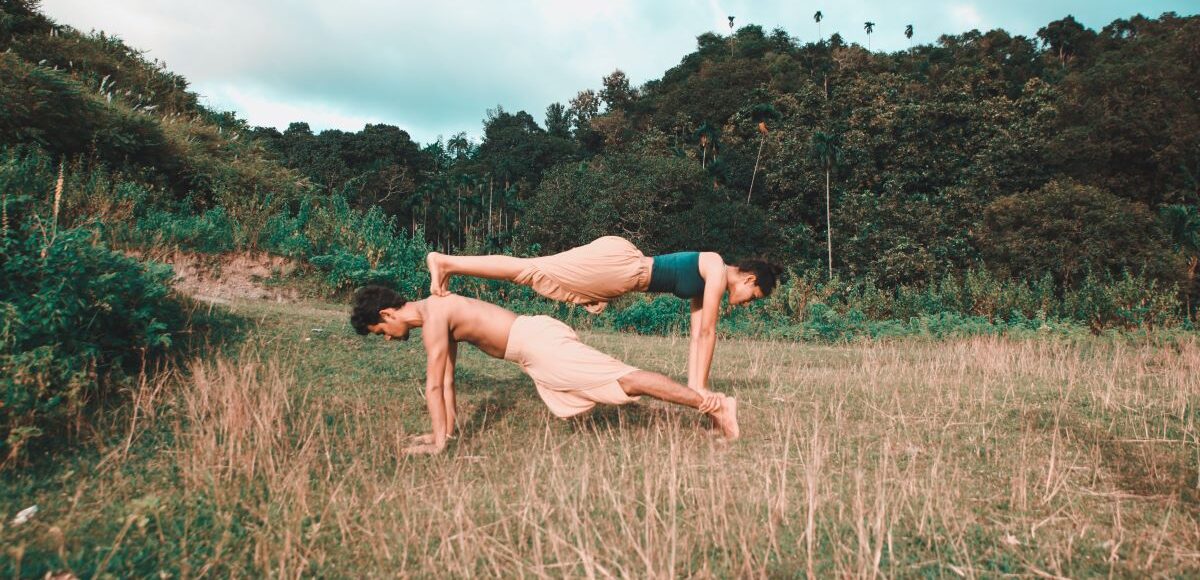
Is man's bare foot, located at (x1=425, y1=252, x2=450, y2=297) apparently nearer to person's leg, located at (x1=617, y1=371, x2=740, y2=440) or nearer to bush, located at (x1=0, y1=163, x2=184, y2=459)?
person's leg, located at (x1=617, y1=371, x2=740, y2=440)

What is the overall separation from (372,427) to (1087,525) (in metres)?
4.52

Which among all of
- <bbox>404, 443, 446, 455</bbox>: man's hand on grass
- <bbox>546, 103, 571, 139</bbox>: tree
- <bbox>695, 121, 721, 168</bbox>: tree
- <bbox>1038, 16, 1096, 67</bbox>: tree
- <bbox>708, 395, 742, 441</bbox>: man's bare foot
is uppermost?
<bbox>1038, 16, 1096, 67</bbox>: tree

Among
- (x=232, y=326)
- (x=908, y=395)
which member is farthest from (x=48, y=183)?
(x=908, y=395)

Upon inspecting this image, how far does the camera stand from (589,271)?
546cm

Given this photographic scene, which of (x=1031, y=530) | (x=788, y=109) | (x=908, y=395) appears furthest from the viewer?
(x=788, y=109)

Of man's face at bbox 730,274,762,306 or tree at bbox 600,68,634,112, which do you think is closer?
man's face at bbox 730,274,762,306

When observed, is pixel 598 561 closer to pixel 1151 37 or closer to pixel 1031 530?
pixel 1031 530

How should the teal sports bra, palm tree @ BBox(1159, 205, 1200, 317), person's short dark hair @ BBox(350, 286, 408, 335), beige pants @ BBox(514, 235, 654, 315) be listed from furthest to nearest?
1. palm tree @ BBox(1159, 205, 1200, 317)
2. the teal sports bra
3. beige pants @ BBox(514, 235, 654, 315)
4. person's short dark hair @ BBox(350, 286, 408, 335)

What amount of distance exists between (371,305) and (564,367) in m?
1.42

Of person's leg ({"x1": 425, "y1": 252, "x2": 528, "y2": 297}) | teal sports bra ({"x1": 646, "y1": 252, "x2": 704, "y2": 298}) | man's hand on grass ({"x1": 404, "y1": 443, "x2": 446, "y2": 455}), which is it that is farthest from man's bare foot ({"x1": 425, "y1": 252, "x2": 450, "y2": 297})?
teal sports bra ({"x1": 646, "y1": 252, "x2": 704, "y2": 298})

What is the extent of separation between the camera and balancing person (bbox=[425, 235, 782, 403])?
17.9 feet

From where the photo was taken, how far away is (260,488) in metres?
4.02

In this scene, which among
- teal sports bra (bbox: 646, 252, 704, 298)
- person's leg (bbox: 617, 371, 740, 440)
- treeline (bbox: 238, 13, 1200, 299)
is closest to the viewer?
person's leg (bbox: 617, 371, 740, 440)

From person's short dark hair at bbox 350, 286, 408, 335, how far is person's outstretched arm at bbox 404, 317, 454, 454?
0.99 feet
